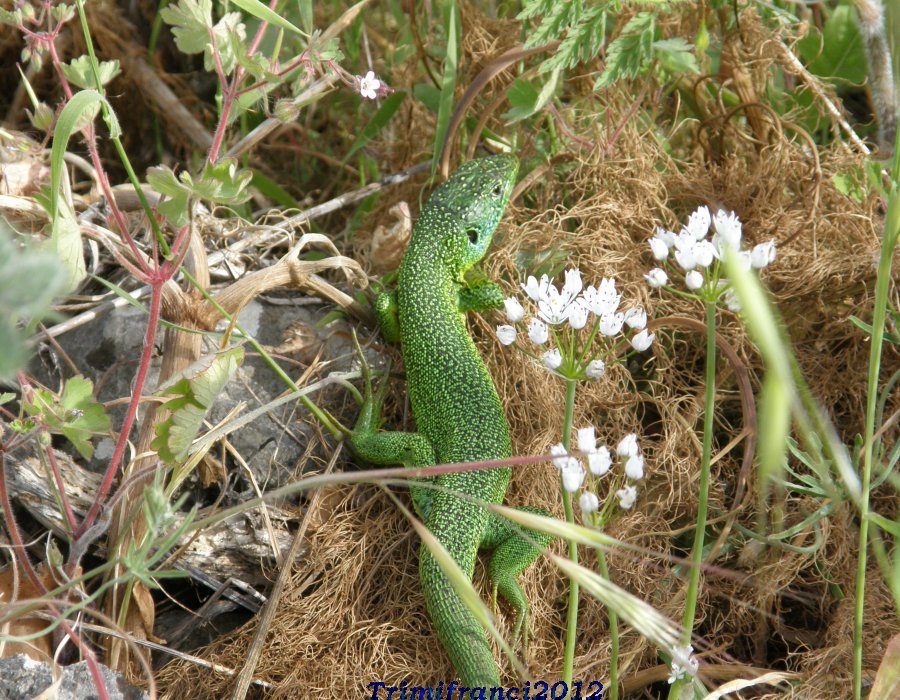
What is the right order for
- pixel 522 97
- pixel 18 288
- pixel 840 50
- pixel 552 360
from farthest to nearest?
pixel 840 50, pixel 522 97, pixel 552 360, pixel 18 288

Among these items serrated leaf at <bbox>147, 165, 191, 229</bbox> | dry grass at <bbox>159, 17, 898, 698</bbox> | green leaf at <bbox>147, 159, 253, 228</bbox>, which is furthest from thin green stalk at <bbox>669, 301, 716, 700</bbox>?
serrated leaf at <bbox>147, 165, 191, 229</bbox>

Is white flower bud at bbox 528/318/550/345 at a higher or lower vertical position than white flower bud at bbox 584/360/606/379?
higher

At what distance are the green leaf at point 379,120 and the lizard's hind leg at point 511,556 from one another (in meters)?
1.60

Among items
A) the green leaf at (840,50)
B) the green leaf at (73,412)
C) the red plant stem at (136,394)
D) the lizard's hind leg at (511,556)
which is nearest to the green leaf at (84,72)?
the red plant stem at (136,394)

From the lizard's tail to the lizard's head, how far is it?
1.09m

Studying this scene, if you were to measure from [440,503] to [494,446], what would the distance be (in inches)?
9.9

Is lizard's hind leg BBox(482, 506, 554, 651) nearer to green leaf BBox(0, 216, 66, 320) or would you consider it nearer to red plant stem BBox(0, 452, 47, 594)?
red plant stem BBox(0, 452, 47, 594)

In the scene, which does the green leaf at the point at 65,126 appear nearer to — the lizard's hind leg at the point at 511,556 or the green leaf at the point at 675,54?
the lizard's hind leg at the point at 511,556

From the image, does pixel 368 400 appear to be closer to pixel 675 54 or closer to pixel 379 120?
pixel 379 120

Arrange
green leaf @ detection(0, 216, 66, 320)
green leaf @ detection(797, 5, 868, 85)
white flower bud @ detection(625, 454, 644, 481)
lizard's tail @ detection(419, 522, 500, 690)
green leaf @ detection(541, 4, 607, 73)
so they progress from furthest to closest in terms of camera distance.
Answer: green leaf @ detection(797, 5, 868, 85), green leaf @ detection(541, 4, 607, 73), lizard's tail @ detection(419, 522, 500, 690), white flower bud @ detection(625, 454, 644, 481), green leaf @ detection(0, 216, 66, 320)

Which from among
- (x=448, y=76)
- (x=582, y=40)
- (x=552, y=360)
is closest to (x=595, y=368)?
(x=552, y=360)

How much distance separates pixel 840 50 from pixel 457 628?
8.48 ft

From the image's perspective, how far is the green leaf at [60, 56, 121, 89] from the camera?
1926 mm

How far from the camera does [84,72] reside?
6.47 ft
